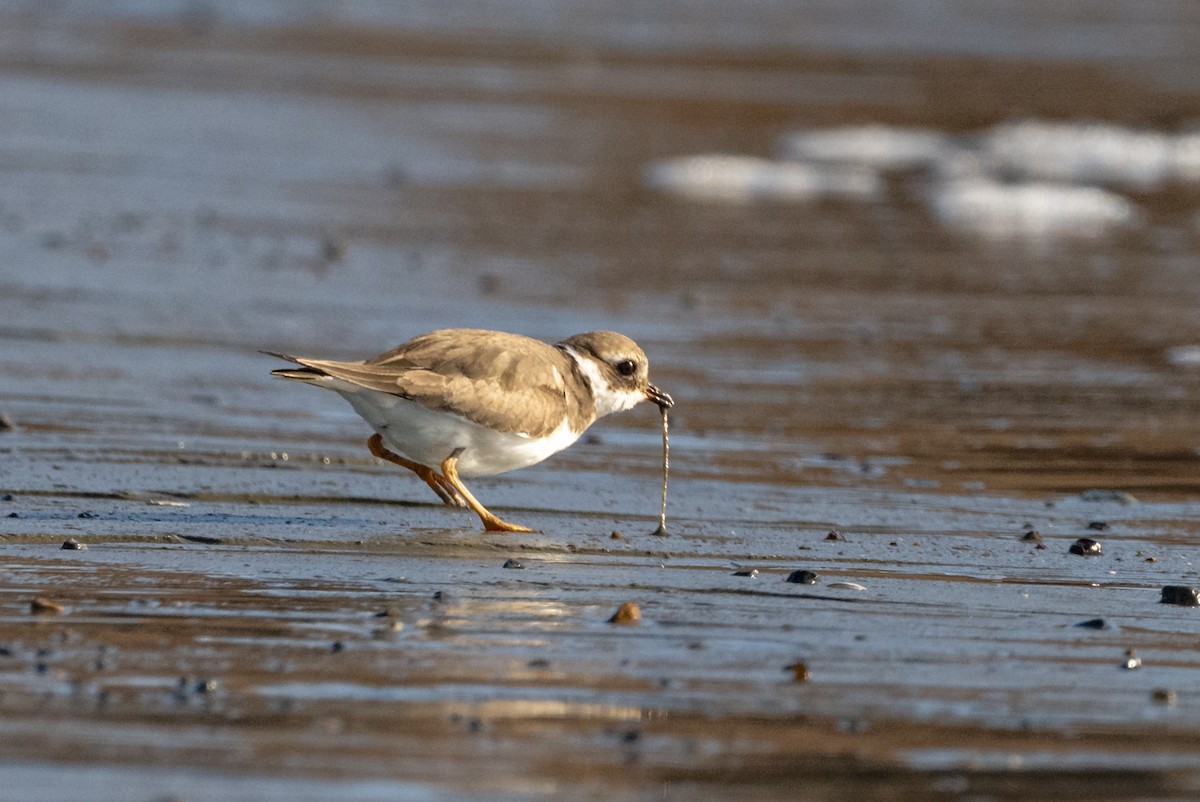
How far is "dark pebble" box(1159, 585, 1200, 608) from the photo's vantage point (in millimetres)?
4820

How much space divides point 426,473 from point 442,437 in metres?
0.35

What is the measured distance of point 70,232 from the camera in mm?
10281

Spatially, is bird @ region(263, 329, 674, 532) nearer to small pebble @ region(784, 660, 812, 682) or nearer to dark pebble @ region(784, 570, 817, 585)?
dark pebble @ region(784, 570, 817, 585)

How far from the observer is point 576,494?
20.0 ft

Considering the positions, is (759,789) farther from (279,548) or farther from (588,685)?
(279,548)

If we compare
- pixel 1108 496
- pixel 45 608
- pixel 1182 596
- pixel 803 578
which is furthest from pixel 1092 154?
pixel 45 608

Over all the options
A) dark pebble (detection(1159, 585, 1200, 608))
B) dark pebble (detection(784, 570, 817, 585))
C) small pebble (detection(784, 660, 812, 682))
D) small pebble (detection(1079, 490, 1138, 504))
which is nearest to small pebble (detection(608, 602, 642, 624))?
small pebble (detection(784, 660, 812, 682))

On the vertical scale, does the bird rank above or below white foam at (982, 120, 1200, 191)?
below

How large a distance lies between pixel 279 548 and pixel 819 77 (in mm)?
16625

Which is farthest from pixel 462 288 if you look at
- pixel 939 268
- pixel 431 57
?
pixel 431 57

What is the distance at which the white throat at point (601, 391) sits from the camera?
588cm

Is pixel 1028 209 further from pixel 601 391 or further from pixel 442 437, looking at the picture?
pixel 442 437

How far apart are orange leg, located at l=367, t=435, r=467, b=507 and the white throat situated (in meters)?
0.54

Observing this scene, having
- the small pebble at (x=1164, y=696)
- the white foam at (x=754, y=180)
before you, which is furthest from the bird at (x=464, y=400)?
the white foam at (x=754, y=180)
